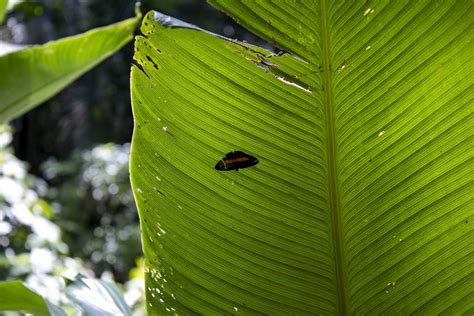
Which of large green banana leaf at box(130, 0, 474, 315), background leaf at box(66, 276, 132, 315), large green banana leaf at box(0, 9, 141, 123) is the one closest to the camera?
large green banana leaf at box(130, 0, 474, 315)

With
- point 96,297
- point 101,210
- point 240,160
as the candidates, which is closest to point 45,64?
point 96,297

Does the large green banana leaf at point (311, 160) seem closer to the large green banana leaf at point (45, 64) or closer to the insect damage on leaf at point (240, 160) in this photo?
the insect damage on leaf at point (240, 160)

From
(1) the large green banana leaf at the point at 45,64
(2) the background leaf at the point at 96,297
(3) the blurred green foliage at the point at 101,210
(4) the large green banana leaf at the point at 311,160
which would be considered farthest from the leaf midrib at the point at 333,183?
(3) the blurred green foliage at the point at 101,210

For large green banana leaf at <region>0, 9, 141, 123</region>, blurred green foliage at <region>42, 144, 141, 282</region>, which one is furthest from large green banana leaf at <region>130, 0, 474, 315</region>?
blurred green foliage at <region>42, 144, 141, 282</region>

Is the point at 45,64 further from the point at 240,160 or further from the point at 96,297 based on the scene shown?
the point at 240,160

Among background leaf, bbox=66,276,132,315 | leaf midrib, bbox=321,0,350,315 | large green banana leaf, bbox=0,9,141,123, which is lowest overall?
background leaf, bbox=66,276,132,315

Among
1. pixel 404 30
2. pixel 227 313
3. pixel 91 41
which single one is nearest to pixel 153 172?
pixel 227 313

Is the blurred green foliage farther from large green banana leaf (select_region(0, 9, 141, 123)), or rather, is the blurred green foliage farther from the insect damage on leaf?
the insect damage on leaf

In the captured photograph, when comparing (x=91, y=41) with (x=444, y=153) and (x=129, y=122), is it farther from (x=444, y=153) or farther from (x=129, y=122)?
(x=129, y=122)
